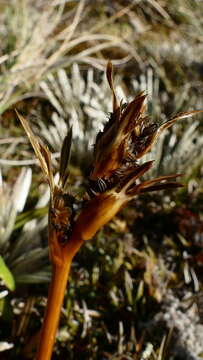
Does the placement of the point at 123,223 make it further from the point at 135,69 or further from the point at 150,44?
Result: the point at 150,44

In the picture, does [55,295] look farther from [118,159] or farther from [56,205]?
[118,159]

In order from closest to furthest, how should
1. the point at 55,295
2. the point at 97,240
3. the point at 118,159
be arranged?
1. the point at 118,159
2. the point at 55,295
3. the point at 97,240

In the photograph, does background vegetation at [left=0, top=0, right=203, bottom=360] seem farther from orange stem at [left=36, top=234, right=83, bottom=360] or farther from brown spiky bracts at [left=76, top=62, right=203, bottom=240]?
brown spiky bracts at [left=76, top=62, right=203, bottom=240]

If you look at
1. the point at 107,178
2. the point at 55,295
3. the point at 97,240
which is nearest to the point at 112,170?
the point at 107,178

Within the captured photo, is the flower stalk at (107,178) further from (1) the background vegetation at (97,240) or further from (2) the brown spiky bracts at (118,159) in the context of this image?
(1) the background vegetation at (97,240)

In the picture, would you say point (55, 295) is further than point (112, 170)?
Yes

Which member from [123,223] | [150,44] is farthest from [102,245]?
[150,44]

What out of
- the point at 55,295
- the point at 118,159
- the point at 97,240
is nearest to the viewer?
the point at 118,159

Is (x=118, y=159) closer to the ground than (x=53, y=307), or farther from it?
farther from it
